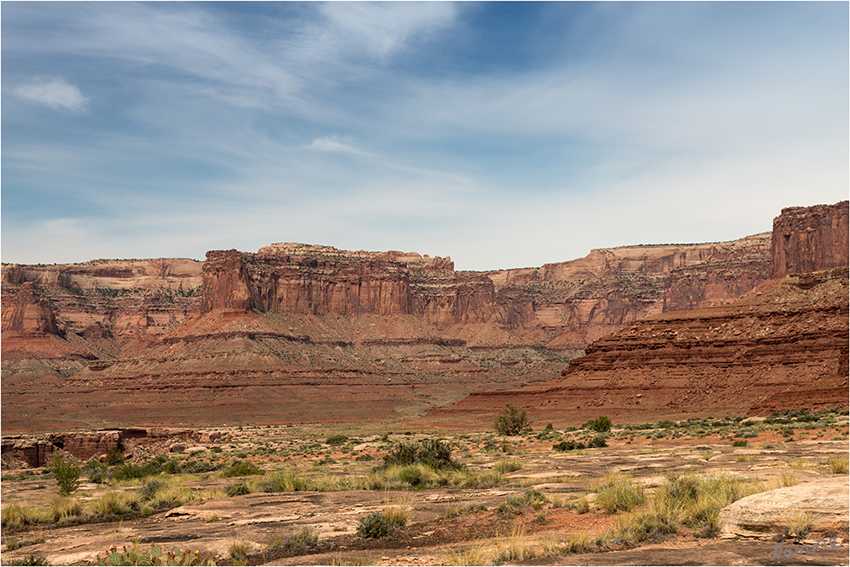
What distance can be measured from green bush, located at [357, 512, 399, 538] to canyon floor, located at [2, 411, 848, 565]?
0.10 metres

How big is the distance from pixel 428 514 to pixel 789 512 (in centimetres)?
716

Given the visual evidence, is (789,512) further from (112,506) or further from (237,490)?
(112,506)

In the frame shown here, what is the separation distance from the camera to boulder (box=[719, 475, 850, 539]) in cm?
935

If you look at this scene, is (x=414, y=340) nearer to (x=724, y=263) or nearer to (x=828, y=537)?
(x=724, y=263)

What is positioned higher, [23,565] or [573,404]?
[23,565]

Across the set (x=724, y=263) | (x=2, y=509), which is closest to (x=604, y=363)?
(x=2, y=509)

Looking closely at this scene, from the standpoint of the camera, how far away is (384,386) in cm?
12662

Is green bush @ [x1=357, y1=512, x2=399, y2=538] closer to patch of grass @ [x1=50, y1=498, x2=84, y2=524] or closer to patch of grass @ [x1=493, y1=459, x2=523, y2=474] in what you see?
patch of grass @ [x1=50, y1=498, x2=84, y2=524]

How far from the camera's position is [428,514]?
48.5 feet

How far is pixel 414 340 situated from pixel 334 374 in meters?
42.3

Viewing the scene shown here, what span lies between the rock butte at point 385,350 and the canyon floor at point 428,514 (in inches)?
1179

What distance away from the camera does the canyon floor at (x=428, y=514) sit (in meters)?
10.4

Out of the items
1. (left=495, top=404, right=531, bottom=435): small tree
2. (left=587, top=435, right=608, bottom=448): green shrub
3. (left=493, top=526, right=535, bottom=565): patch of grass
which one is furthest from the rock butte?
(left=493, top=526, right=535, bottom=565): patch of grass

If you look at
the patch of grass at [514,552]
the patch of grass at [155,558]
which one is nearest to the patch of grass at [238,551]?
the patch of grass at [155,558]
